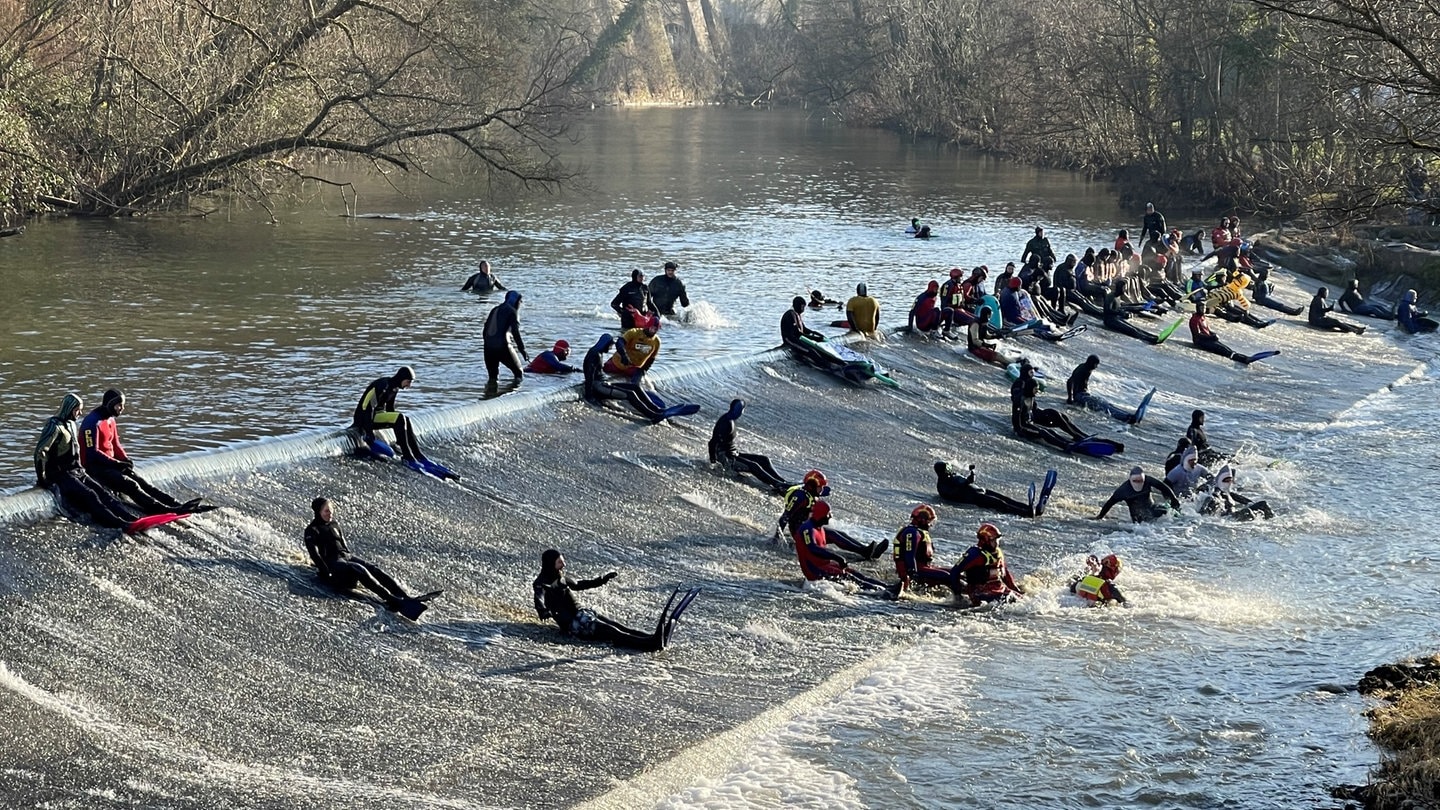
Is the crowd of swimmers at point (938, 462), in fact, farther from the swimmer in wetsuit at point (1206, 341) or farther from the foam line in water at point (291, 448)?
the foam line in water at point (291, 448)

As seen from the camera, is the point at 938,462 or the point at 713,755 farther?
the point at 938,462

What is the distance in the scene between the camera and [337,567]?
609 inches

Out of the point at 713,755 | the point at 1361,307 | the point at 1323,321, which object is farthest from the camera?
the point at 1361,307

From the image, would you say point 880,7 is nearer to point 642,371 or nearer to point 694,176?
point 694,176

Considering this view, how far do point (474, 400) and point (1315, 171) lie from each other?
4065cm

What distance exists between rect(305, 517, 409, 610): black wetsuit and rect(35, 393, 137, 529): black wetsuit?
1.85m

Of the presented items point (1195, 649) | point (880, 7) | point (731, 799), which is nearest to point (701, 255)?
point (1195, 649)

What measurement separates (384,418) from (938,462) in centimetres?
892

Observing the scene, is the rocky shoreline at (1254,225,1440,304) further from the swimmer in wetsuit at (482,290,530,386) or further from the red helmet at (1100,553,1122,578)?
the red helmet at (1100,553,1122,578)

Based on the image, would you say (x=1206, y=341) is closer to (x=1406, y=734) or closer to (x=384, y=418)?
(x=1406, y=734)

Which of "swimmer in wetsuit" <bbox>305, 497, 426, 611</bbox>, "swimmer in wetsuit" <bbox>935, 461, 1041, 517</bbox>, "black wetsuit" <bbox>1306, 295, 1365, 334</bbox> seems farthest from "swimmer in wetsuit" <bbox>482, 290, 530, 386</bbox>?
"black wetsuit" <bbox>1306, 295, 1365, 334</bbox>

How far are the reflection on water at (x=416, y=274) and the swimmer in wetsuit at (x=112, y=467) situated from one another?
3.44 meters

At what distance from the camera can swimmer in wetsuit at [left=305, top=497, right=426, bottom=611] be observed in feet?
50.7

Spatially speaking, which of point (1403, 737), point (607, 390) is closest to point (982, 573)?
point (1403, 737)
